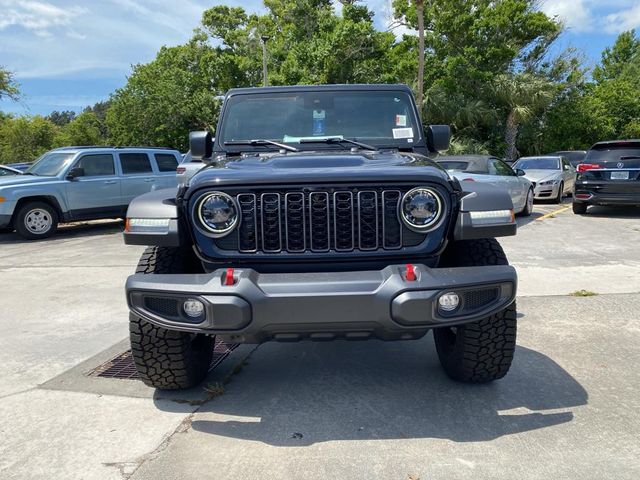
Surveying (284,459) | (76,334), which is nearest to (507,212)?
(284,459)

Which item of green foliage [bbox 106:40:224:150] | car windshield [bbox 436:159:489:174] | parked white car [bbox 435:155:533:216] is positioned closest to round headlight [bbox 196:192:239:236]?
parked white car [bbox 435:155:533:216]

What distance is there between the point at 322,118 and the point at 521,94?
2457 centimetres

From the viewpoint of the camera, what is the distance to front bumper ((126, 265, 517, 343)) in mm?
2756

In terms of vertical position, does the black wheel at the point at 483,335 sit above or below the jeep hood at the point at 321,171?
below

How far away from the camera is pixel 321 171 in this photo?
3.06m

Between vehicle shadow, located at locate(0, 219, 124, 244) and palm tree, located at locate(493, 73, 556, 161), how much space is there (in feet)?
62.7

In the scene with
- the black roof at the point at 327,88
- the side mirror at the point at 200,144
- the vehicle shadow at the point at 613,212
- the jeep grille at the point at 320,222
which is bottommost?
the vehicle shadow at the point at 613,212

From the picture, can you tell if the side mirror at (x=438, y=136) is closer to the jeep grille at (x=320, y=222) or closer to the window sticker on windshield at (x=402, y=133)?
the window sticker on windshield at (x=402, y=133)

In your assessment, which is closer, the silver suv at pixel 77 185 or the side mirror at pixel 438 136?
the side mirror at pixel 438 136

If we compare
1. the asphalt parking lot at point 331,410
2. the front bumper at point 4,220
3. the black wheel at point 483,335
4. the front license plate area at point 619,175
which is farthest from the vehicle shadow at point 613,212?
the front bumper at point 4,220

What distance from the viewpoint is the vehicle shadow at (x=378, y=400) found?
3.13 metres

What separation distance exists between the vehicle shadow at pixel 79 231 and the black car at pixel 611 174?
1029cm

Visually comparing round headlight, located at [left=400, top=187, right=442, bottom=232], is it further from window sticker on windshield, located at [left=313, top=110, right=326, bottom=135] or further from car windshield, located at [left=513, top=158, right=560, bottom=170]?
car windshield, located at [left=513, top=158, right=560, bottom=170]

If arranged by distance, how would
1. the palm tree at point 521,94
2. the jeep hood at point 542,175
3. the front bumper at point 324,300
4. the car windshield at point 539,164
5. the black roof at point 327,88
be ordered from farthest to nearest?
the palm tree at point 521,94
the car windshield at point 539,164
the jeep hood at point 542,175
the black roof at point 327,88
the front bumper at point 324,300
